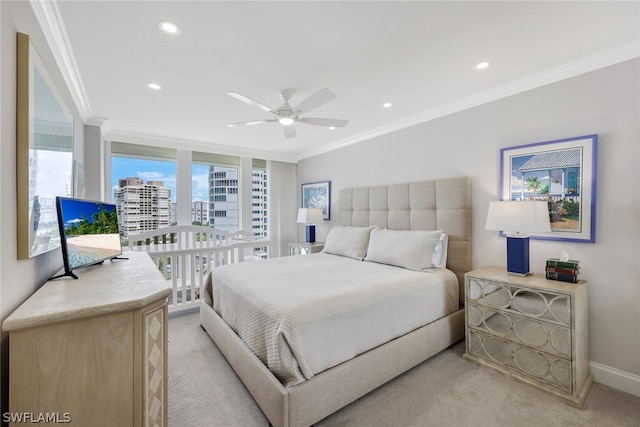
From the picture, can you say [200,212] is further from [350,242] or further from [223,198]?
[350,242]

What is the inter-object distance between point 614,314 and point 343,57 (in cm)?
286

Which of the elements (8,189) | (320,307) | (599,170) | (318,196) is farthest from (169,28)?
(318,196)

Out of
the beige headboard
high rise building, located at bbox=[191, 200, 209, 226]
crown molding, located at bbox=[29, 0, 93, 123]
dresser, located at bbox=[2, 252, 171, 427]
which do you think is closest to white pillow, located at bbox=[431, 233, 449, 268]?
the beige headboard

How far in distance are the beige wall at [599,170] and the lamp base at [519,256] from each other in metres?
0.27

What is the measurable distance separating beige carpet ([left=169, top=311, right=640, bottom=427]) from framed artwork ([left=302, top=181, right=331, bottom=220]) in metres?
3.03

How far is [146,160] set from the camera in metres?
4.25

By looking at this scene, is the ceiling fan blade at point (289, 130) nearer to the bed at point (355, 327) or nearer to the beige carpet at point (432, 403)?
the bed at point (355, 327)

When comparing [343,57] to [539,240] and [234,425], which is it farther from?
[234,425]

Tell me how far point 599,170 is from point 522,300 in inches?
46.4

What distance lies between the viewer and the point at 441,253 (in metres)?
2.93

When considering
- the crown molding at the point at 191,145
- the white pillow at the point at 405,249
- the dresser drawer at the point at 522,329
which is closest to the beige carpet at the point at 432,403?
the dresser drawer at the point at 522,329

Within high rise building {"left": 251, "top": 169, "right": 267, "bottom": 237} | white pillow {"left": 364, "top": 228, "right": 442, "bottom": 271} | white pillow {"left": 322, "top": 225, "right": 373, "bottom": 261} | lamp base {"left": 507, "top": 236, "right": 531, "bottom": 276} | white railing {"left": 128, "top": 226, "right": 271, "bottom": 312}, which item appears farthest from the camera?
high rise building {"left": 251, "top": 169, "right": 267, "bottom": 237}

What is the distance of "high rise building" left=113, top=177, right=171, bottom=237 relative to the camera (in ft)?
13.1

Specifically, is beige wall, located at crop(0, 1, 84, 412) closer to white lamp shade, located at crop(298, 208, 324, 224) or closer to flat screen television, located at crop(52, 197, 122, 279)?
flat screen television, located at crop(52, 197, 122, 279)
